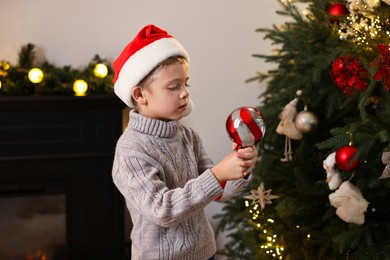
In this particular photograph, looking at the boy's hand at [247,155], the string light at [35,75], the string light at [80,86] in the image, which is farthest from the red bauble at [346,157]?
the string light at [35,75]

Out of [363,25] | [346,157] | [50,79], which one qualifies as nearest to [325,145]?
[346,157]

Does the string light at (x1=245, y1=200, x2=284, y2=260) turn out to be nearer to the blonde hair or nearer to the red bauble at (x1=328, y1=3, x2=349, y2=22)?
the red bauble at (x1=328, y1=3, x2=349, y2=22)

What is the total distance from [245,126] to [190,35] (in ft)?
6.30

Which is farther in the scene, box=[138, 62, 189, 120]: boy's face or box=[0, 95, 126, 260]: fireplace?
box=[0, 95, 126, 260]: fireplace

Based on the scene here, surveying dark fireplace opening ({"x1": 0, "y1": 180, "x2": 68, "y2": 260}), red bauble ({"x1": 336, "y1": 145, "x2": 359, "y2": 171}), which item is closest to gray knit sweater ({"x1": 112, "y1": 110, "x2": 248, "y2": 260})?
red bauble ({"x1": 336, "y1": 145, "x2": 359, "y2": 171})

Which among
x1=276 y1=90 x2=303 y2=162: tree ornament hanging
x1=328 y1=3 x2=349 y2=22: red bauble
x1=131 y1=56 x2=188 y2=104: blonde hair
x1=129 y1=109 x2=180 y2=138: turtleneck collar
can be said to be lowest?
x1=276 y1=90 x2=303 y2=162: tree ornament hanging

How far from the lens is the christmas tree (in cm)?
242

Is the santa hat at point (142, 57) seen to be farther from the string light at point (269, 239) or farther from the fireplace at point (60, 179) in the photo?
the fireplace at point (60, 179)

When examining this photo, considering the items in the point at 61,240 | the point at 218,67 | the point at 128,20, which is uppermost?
the point at 128,20

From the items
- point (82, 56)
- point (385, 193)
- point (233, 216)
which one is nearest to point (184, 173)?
point (385, 193)

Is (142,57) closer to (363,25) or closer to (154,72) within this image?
(154,72)

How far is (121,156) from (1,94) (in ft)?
5.33

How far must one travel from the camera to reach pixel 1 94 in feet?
10.5

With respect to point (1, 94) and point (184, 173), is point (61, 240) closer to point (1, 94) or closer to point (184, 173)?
point (1, 94)
